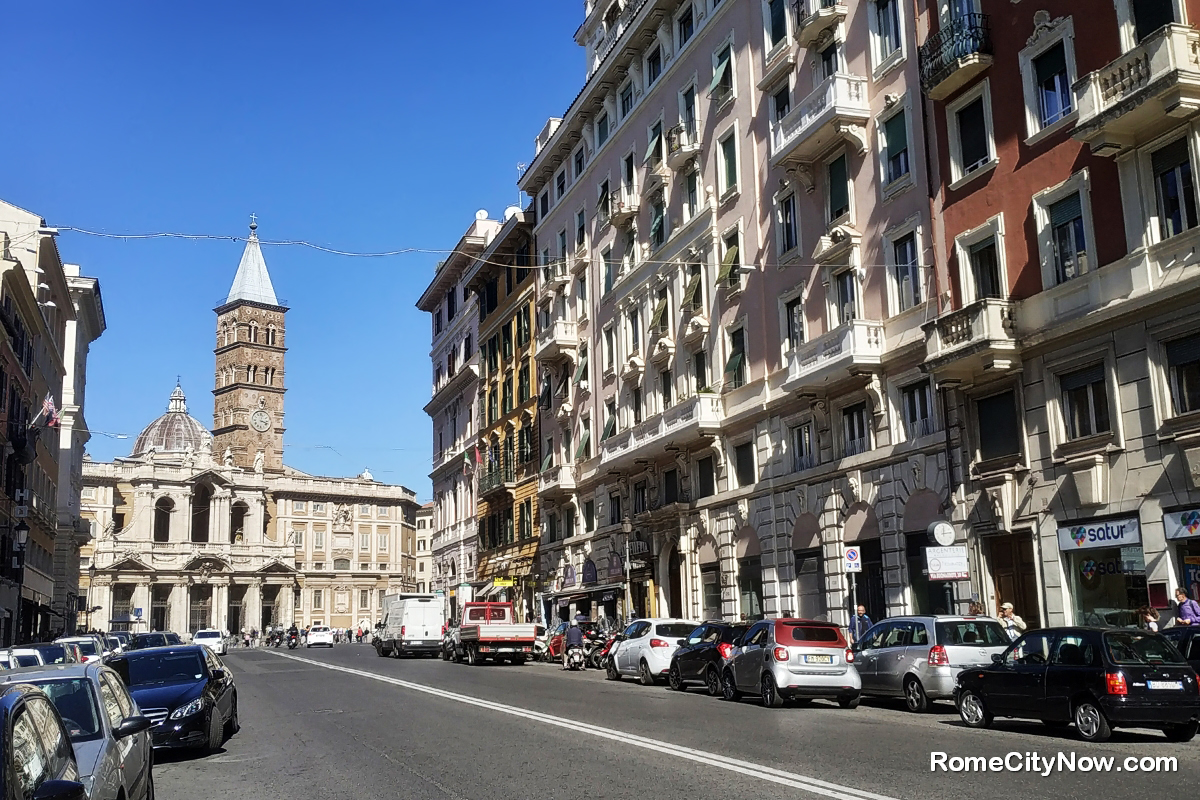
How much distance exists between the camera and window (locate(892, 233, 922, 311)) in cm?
2539

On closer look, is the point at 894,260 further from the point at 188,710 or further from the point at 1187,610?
the point at 188,710

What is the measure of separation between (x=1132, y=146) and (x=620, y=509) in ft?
82.4

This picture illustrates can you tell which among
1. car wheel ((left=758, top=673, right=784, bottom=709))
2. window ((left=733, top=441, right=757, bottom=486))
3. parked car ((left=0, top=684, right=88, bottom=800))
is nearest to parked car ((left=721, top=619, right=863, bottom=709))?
car wheel ((left=758, top=673, right=784, bottom=709))

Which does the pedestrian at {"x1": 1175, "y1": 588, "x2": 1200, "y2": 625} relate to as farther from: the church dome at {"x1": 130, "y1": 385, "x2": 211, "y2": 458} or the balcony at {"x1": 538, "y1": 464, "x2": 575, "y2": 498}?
the church dome at {"x1": 130, "y1": 385, "x2": 211, "y2": 458}

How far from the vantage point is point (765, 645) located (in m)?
19.1

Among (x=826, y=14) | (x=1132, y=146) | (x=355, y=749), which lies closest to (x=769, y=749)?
(x=355, y=749)

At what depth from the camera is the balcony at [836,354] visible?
25.8 metres

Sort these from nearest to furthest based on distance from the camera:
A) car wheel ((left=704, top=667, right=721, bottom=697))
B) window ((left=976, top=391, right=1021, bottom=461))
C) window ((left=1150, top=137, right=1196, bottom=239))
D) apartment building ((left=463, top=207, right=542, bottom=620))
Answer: window ((left=1150, top=137, right=1196, bottom=239)), car wheel ((left=704, top=667, right=721, bottom=697)), window ((left=976, top=391, right=1021, bottom=461)), apartment building ((left=463, top=207, right=542, bottom=620))

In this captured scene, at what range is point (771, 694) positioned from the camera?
18.6 meters

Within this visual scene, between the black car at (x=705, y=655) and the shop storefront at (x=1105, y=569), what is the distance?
5.93 meters

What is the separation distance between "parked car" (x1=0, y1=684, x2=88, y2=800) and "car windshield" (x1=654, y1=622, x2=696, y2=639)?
21266 millimetres

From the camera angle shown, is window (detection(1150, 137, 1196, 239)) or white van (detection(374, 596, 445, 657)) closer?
window (detection(1150, 137, 1196, 239))

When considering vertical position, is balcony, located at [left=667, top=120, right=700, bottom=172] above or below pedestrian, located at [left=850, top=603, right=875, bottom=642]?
above

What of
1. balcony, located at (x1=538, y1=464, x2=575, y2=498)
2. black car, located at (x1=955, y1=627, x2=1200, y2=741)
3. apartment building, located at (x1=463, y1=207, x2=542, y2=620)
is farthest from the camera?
apartment building, located at (x1=463, y1=207, x2=542, y2=620)
